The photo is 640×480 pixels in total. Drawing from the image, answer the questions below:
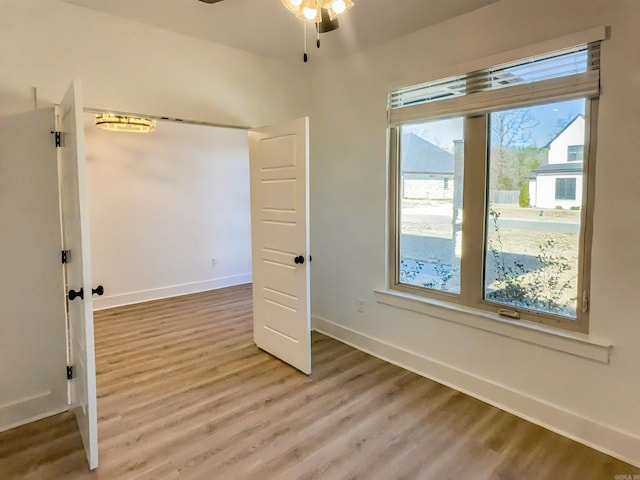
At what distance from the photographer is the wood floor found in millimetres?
2102

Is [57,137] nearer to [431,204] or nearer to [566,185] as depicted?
[431,204]

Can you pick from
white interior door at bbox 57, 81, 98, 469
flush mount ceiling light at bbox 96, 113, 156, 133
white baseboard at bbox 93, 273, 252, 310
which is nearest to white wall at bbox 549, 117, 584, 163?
white interior door at bbox 57, 81, 98, 469

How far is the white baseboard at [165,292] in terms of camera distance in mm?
5094

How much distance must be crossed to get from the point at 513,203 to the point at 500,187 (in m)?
0.14

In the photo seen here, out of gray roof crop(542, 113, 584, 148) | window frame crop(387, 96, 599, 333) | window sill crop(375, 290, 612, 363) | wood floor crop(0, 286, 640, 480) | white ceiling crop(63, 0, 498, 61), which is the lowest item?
wood floor crop(0, 286, 640, 480)

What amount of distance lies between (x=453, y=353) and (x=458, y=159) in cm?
147

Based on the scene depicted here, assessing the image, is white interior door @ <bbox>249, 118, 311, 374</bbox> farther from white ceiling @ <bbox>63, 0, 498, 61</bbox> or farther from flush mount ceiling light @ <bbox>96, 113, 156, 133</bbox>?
flush mount ceiling light @ <bbox>96, 113, 156, 133</bbox>

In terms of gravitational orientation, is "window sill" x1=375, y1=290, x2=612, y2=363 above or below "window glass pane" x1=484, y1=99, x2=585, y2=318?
below

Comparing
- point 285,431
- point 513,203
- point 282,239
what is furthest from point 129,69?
point 513,203

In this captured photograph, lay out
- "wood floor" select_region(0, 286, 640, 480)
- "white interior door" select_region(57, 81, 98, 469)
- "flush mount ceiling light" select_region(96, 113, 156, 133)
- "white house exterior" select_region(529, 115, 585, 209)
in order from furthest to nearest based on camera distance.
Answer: "flush mount ceiling light" select_region(96, 113, 156, 133), "white house exterior" select_region(529, 115, 585, 209), "wood floor" select_region(0, 286, 640, 480), "white interior door" select_region(57, 81, 98, 469)

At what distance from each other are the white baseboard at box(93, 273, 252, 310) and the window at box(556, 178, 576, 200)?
4998 millimetres

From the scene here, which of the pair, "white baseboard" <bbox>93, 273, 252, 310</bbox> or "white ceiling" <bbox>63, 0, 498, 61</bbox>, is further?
"white baseboard" <bbox>93, 273, 252, 310</bbox>

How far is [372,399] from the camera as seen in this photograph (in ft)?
9.22

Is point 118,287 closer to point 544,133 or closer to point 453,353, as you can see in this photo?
point 453,353
